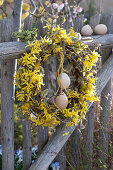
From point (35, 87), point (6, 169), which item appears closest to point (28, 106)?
point (35, 87)

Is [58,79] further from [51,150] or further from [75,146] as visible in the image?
[75,146]

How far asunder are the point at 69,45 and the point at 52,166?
133 cm

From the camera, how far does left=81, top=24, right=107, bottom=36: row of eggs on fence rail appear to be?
2.18 metres

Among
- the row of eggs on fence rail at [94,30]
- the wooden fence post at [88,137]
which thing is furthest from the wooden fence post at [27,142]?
the row of eggs on fence rail at [94,30]

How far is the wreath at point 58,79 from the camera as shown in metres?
1.64

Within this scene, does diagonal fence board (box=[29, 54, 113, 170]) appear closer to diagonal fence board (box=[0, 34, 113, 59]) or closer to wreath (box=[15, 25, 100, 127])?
wreath (box=[15, 25, 100, 127])

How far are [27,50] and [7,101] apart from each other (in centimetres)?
43

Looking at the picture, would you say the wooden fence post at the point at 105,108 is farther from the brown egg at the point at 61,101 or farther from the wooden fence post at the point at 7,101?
the wooden fence post at the point at 7,101

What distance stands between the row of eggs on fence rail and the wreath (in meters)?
0.37

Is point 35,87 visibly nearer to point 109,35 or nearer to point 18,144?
point 109,35

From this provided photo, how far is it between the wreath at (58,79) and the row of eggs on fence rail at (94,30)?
1.22 ft

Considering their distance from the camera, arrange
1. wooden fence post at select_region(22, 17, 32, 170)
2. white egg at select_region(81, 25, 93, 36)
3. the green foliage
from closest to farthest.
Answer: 1. the green foliage
2. wooden fence post at select_region(22, 17, 32, 170)
3. white egg at select_region(81, 25, 93, 36)

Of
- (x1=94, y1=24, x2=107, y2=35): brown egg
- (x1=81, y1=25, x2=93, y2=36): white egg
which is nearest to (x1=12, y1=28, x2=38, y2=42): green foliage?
(x1=81, y1=25, x2=93, y2=36): white egg

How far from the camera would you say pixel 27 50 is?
1.74 meters
